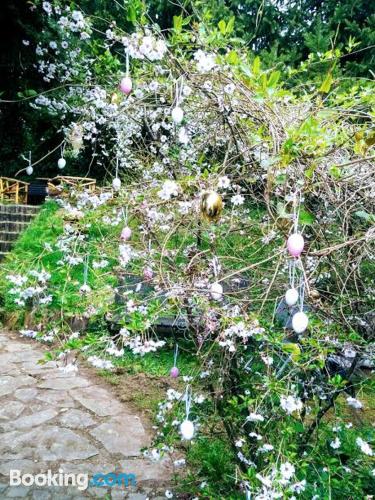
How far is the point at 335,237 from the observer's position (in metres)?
1.89

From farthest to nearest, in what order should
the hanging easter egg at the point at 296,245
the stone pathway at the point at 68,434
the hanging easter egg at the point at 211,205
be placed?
1. the stone pathway at the point at 68,434
2. the hanging easter egg at the point at 211,205
3. the hanging easter egg at the point at 296,245

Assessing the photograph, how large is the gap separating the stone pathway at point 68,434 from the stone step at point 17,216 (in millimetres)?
4481

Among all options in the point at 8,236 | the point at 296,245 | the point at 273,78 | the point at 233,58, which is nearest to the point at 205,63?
the point at 233,58

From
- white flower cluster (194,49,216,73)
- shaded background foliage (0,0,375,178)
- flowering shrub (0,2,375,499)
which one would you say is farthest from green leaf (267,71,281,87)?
shaded background foliage (0,0,375,178)

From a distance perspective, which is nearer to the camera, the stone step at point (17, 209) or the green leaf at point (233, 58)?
the green leaf at point (233, 58)

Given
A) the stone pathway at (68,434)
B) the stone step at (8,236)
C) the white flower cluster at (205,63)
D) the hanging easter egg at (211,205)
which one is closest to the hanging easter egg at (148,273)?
the hanging easter egg at (211,205)

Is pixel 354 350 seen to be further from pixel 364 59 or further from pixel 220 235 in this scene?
pixel 364 59

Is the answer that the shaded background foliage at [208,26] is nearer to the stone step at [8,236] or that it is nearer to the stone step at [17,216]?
the stone step at [17,216]

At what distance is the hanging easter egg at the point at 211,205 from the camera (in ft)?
4.17

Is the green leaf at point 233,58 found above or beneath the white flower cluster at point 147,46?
beneath

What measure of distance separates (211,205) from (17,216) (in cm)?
729

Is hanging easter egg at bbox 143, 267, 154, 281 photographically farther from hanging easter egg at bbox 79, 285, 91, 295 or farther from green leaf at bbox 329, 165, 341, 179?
green leaf at bbox 329, 165, 341, 179

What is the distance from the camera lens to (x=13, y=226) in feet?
24.6

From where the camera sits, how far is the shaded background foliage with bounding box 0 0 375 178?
3.22 metres
